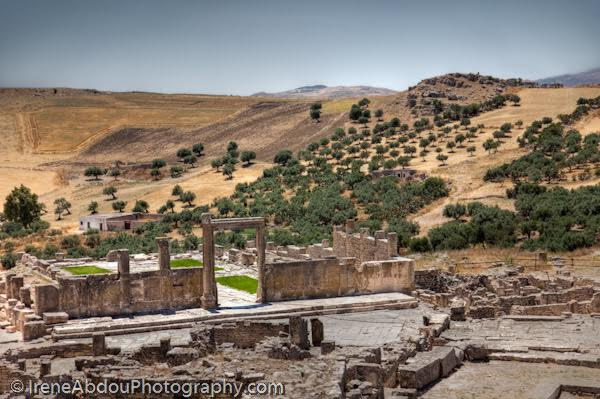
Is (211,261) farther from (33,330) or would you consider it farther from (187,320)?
(33,330)

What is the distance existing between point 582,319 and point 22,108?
431 ft

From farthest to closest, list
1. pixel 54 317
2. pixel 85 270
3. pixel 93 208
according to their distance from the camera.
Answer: pixel 93 208, pixel 85 270, pixel 54 317

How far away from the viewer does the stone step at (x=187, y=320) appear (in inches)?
970

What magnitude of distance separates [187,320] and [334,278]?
5608mm

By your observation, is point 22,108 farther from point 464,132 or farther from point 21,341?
point 21,341

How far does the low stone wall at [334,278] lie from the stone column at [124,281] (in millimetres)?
4456

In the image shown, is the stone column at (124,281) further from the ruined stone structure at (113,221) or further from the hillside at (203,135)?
the ruined stone structure at (113,221)

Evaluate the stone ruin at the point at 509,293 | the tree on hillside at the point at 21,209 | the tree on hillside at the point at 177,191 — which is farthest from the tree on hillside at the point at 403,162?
the stone ruin at the point at 509,293

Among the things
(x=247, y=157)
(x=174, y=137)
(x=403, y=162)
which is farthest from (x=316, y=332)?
(x=174, y=137)

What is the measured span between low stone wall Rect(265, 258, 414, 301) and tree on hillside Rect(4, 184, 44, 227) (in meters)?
42.1

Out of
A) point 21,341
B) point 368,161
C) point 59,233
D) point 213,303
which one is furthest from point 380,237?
point 368,161

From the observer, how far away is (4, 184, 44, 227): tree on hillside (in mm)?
66562

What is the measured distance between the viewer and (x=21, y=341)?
24.4 metres

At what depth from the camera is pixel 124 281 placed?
2677 centimetres
